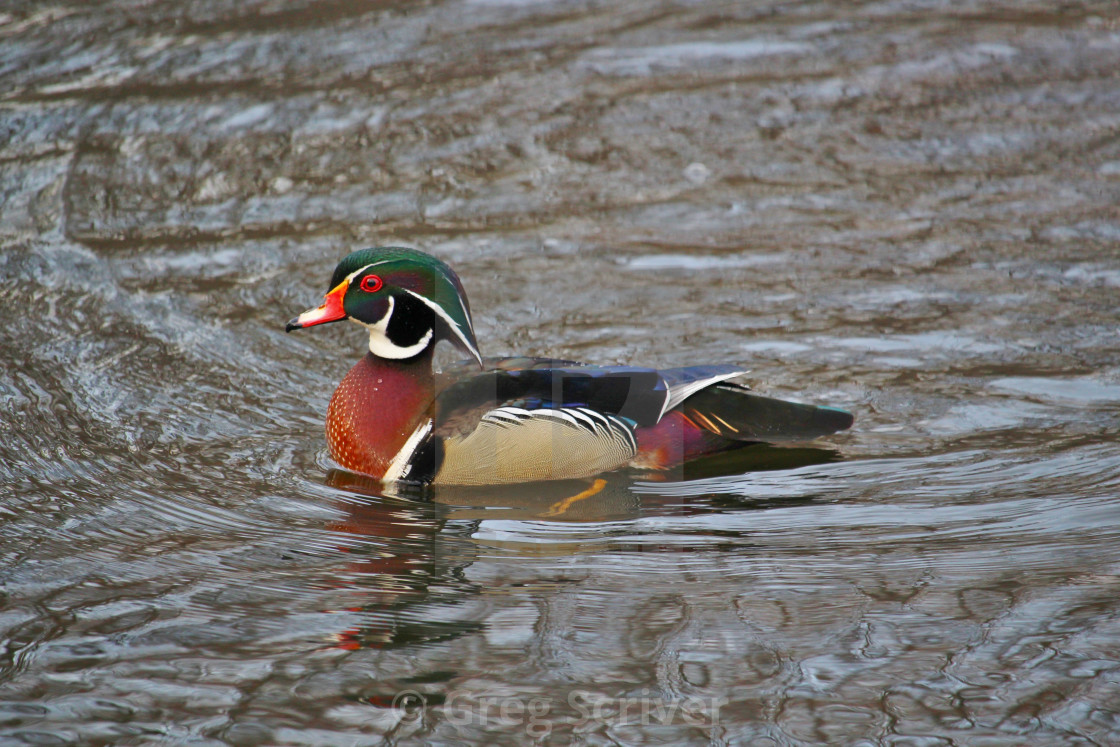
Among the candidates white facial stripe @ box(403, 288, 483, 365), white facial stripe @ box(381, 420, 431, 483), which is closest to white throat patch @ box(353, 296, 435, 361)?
white facial stripe @ box(403, 288, 483, 365)

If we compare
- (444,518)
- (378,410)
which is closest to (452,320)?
(378,410)

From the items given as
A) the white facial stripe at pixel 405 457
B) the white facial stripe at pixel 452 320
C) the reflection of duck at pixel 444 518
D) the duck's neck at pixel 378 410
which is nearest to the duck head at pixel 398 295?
the white facial stripe at pixel 452 320

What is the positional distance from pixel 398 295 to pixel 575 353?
1515 mm

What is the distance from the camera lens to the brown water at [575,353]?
3.42m

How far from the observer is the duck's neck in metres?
4.91

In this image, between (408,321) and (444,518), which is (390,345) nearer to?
(408,321)

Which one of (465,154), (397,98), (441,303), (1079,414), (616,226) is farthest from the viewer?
(397,98)

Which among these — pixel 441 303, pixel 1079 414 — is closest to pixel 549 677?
pixel 441 303

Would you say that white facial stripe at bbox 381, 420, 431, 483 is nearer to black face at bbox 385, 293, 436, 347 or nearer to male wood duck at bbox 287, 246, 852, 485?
male wood duck at bbox 287, 246, 852, 485

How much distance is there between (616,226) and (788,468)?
2.86 m

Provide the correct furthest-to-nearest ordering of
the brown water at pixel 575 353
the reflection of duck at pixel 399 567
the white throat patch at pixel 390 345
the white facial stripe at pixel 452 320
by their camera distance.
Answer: the white throat patch at pixel 390 345, the white facial stripe at pixel 452 320, the reflection of duck at pixel 399 567, the brown water at pixel 575 353

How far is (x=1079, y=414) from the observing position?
539cm

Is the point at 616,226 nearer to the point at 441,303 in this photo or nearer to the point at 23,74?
the point at 441,303

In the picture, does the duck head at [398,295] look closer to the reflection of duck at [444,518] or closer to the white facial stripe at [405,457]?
the white facial stripe at [405,457]
